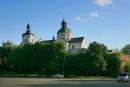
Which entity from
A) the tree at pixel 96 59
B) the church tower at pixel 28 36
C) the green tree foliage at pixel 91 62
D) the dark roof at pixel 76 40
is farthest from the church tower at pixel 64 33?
the tree at pixel 96 59

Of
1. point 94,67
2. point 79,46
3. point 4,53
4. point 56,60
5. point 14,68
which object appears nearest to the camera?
point 94,67

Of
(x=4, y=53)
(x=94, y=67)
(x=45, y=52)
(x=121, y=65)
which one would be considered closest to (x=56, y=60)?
(x=45, y=52)

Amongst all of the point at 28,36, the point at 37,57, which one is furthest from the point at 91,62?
the point at 28,36

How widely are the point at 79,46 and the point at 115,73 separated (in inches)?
2216

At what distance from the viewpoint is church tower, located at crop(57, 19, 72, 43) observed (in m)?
162

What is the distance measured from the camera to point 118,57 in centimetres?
10569

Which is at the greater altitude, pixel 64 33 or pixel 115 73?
pixel 64 33

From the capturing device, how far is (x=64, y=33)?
162125 mm

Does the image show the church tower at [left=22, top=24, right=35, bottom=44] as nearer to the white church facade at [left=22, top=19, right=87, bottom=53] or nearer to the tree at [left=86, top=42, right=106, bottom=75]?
the white church facade at [left=22, top=19, right=87, bottom=53]

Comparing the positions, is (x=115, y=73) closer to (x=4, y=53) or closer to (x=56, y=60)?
(x=56, y=60)

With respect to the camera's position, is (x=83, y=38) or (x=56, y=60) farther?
(x=83, y=38)

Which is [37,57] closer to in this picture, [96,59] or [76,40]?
[96,59]

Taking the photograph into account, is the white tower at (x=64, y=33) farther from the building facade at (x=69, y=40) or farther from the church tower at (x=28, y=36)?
the church tower at (x=28, y=36)

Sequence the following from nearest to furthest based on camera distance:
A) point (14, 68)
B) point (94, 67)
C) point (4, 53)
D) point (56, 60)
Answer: point (94, 67) < point (56, 60) < point (14, 68) < point (4, 53)
